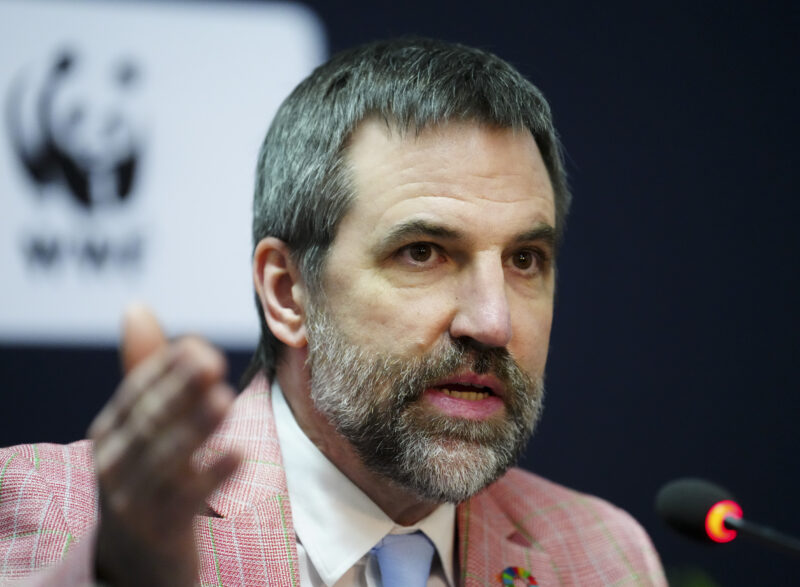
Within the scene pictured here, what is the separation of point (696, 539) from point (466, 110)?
889 millimetres

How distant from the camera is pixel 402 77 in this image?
184cm

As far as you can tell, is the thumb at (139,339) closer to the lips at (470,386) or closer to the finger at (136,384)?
the finger at (136,384)

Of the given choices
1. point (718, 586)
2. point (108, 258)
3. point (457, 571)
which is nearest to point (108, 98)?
point (108, 258)

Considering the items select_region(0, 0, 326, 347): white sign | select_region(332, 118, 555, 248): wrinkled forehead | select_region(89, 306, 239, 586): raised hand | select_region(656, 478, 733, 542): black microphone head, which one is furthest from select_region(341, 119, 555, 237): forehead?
select_region(0, 0, 326, 347): white sign

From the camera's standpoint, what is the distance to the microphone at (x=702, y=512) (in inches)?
60.5

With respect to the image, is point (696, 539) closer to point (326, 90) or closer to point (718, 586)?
point (326, 90)

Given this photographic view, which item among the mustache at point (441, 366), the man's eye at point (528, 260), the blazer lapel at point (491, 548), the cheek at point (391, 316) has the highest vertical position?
the man's eye at point (528, 260)

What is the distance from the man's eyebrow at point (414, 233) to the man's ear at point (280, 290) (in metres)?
0.24

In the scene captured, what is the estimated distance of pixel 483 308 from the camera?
1658 millimetres

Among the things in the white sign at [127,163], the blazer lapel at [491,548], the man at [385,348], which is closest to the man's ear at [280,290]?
the man at [385,348]

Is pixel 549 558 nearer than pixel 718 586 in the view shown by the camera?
Yes

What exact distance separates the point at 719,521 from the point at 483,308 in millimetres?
537

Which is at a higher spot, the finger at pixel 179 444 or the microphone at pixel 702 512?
the finger at pixel 179 444

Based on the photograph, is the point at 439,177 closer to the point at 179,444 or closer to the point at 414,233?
the point at 414,233
